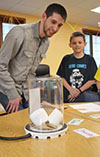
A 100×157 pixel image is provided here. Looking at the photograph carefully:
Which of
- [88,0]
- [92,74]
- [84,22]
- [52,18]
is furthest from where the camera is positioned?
[84,22]

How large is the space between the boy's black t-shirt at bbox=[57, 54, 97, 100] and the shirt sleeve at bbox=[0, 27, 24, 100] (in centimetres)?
92

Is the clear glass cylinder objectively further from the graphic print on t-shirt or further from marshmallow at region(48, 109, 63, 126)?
the graphic print on t-shirt

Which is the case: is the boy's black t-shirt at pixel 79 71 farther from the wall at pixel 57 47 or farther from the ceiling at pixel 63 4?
the wall at pixel 57 47

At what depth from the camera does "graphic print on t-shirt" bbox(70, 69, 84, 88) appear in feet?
7.30

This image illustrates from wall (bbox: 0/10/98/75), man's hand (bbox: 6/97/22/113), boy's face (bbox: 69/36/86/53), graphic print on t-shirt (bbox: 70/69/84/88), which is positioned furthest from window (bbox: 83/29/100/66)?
man's hand (bbox: 6/97/22/113)

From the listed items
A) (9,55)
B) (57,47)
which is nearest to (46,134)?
(9,55)

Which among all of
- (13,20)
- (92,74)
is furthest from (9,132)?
(13,20)

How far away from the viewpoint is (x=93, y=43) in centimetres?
721

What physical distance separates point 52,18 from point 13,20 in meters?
3.82

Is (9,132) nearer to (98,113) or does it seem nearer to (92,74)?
(98,113)

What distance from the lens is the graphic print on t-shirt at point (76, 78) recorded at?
2.22 metres

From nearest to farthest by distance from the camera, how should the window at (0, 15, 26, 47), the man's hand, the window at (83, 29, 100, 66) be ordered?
the man's hand < the window at (0, 15, 26, 47) < the window at (83, 29, 100, 66)

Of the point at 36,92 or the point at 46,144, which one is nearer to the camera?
the point at 46,144

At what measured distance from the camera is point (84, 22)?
621 centimetres
